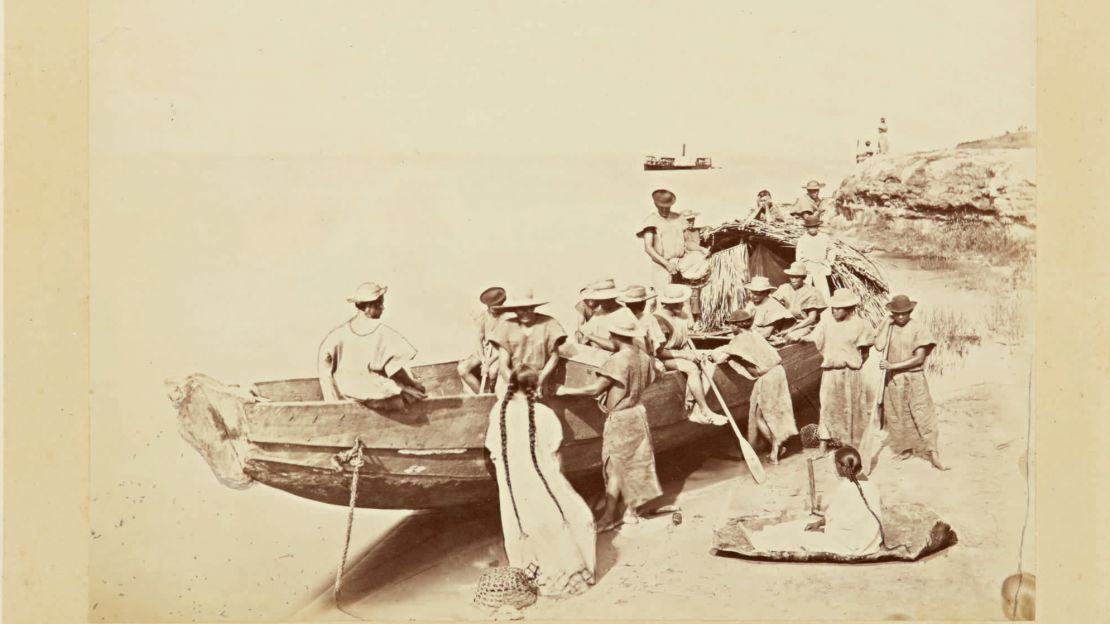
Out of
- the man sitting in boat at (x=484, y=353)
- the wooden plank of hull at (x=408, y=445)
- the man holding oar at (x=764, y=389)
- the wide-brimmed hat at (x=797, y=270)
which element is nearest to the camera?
the wooden plank of hull at (x=408, y=445)

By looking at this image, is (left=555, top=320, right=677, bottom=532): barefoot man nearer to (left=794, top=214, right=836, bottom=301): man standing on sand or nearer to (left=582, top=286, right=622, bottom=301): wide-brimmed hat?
(left=582, top=286, right=622, bottom=301): wide-brimmed hat

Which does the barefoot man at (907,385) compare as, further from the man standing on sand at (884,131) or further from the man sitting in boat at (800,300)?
the man standing on sand at (884,131)

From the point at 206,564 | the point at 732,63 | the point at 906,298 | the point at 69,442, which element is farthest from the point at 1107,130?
the point at 69,442

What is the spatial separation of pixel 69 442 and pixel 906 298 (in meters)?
5.00

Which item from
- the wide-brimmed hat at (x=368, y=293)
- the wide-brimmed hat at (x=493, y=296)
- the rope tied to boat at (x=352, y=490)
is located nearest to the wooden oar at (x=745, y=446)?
the wide-brimmed hat at (x=493, y=296)

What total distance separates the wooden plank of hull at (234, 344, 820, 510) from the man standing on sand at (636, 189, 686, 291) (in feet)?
2.20

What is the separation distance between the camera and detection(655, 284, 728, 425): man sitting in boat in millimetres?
7953

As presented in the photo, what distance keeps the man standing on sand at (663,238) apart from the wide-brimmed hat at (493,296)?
2.97 ft

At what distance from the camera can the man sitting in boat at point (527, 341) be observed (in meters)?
7.79

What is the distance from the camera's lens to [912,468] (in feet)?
26.3

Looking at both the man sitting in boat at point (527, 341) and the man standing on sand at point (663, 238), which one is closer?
the man sitting in boat at point (527, 341)

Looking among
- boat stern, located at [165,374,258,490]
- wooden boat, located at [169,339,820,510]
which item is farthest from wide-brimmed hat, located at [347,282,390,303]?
boat stern, located at [165,374,258,490]

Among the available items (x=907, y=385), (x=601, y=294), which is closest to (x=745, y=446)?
(x=907, y=385)

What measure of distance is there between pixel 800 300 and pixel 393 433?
2539 millimetres
